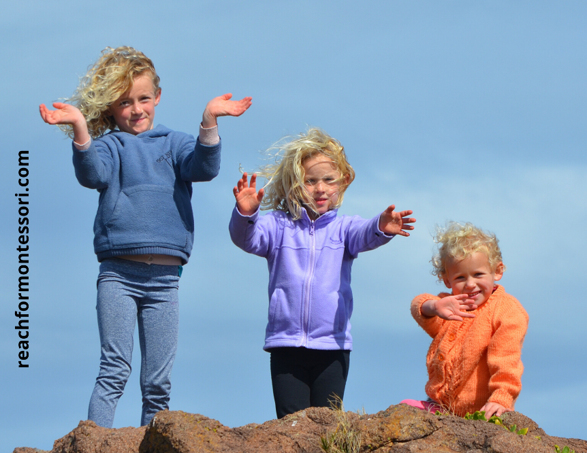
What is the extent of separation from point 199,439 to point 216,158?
9.24 feet

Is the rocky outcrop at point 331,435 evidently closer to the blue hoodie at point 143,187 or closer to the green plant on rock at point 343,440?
the green plant on rock at point 343,440

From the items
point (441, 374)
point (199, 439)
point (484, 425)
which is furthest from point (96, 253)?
point (484, 425)

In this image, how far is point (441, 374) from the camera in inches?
257

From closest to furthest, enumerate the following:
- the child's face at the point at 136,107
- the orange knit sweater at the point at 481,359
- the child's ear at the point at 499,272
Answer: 1. the orange knit sweater at the point at 481,359
2. the child's ear at the point at 499,272
3. the child's face at the point at 136,107

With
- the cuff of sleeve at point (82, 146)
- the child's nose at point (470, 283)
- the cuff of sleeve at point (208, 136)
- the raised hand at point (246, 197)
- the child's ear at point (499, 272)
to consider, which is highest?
the cuff of sleeve at point (208, 136)

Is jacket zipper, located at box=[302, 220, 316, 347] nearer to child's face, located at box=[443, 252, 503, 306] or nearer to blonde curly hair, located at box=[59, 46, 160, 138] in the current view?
child's face, located at box=[443, 252, 503, 306]

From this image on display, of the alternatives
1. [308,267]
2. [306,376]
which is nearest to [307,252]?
[308,267]

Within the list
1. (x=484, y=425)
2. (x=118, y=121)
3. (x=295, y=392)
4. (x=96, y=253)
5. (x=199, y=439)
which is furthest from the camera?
(x=118, y=121)

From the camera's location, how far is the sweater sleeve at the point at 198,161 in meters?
6.74

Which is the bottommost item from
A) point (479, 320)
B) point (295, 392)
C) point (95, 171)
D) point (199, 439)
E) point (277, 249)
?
point (199, 439)

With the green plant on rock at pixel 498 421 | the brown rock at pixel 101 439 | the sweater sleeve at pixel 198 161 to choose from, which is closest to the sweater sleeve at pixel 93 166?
the sweater sleeve at pixel 198 161

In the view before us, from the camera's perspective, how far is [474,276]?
22.0ft

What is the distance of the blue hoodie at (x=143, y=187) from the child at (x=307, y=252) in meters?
0.55

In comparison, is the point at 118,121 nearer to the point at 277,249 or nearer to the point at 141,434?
the point at 277,249
